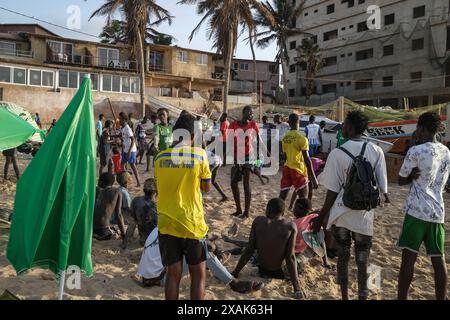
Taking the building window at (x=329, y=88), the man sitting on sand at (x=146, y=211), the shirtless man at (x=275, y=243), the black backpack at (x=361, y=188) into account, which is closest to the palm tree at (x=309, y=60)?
the building window at (x=329, y=88)

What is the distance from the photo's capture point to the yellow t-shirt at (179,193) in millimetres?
3117

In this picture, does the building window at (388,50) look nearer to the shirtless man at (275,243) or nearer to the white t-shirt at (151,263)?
the shirtless man at (275,243)

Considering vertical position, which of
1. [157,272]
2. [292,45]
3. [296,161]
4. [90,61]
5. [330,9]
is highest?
[330,9]

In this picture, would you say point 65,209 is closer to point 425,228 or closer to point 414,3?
point 425,228

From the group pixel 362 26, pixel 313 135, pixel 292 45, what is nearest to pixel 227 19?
pixel 313 135

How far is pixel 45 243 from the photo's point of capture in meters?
3.29

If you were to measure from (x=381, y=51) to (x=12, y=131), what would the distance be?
35.4 meters

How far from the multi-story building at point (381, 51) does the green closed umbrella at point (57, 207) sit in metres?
31.0

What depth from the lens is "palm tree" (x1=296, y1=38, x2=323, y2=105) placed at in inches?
1506

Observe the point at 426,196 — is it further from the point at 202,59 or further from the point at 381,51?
the point at 202,59

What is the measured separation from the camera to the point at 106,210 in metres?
5.30
